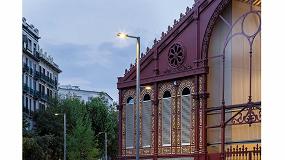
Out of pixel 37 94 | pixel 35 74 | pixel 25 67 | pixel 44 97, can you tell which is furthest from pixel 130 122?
pixel 44 97

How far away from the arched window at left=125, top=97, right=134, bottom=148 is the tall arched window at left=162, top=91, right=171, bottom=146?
2.47m

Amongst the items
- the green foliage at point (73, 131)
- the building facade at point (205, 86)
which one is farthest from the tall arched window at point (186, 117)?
the green foliage at point (73, 131)

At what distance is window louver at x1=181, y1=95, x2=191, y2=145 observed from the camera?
23.5m

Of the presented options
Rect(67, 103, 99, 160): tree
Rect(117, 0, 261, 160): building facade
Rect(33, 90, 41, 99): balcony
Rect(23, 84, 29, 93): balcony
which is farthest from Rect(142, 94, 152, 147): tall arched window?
Rect(33, 90, 41, 99): balcony

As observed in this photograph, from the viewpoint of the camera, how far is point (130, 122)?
27141 mm

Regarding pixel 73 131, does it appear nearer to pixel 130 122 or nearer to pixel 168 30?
pixel 130 122

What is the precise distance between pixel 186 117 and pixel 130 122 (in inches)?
168

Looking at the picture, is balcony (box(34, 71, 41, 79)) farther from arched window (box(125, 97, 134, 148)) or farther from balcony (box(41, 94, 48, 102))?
arched window (box(125, 97, 134, 148))

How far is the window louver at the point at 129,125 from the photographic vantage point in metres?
27.0

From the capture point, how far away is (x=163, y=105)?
990 inches

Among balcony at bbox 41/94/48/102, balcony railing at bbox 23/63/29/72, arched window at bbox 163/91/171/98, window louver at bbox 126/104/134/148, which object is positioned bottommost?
window louver at bbox 126/104/134/148

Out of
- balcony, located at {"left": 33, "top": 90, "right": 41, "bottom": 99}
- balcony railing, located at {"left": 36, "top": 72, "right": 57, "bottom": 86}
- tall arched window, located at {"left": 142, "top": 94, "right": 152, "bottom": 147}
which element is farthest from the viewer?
balcony railing, located at {"left": 36, "top": 72, "right": 57, "bottom": 86}
